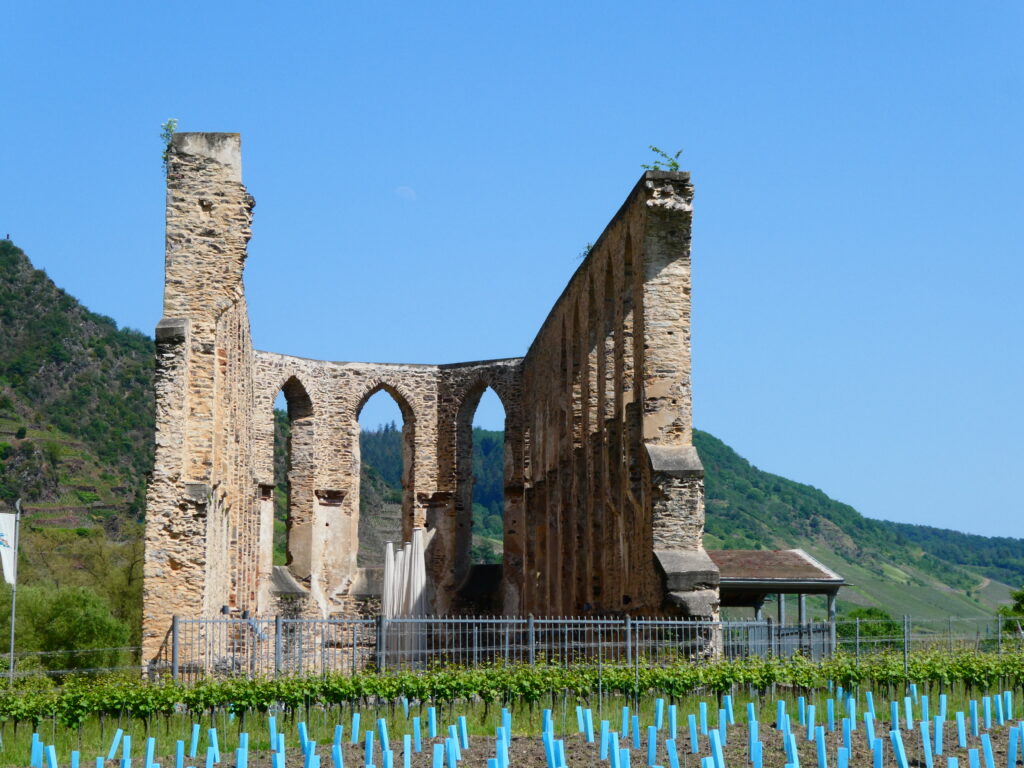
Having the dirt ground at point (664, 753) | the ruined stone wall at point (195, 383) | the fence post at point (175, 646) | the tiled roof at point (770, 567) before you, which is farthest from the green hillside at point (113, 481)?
the dirt ground at point (664, 753)

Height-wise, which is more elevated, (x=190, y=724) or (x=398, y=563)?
(x=398, y=563)

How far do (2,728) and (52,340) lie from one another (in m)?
62.7

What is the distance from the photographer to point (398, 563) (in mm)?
29781

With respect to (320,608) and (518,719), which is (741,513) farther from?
(518,719)

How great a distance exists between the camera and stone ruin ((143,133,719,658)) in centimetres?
1978

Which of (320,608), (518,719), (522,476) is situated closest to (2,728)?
(518,719)

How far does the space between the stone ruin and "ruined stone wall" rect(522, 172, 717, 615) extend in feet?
0.12

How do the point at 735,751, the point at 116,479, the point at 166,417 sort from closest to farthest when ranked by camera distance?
1. the point at 735,751
2. the point at 166,417
3. the point at 116,479

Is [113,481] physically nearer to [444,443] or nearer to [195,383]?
[444,443]

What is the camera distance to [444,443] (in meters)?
34.2

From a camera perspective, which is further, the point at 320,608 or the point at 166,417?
the point at 320,608

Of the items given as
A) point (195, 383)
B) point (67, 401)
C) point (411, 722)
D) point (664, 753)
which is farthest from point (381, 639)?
point (67, 401)

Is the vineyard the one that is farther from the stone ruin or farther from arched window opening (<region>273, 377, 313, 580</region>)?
arched window opening (<region>273, 377, 313, 580</region>)

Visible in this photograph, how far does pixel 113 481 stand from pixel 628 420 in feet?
166
